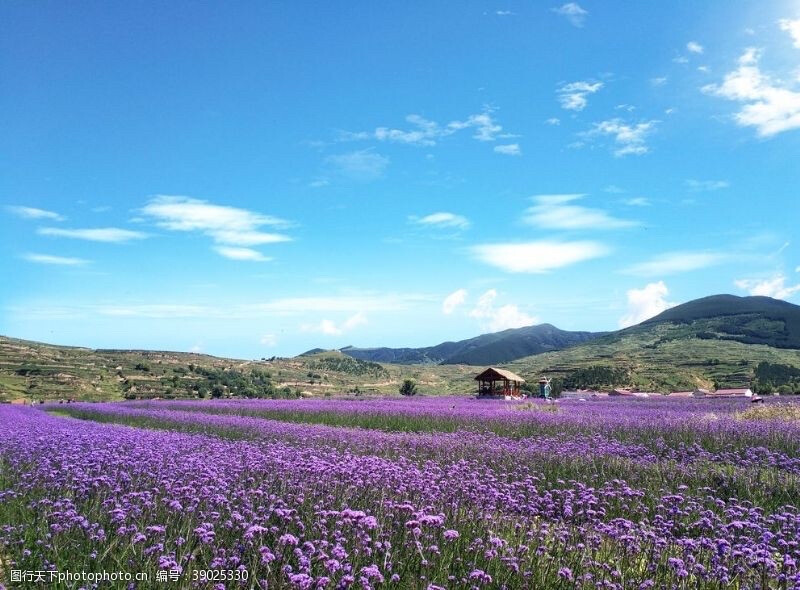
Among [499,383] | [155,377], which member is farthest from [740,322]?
[155,377]

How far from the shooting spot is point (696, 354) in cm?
9650

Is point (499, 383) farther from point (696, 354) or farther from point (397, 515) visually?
point (696, 354)

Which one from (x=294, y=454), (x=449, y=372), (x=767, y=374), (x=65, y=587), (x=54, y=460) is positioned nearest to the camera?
(x=65, y=587)

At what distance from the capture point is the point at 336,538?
14.5 feet

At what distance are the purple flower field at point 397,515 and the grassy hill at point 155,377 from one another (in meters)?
32.4

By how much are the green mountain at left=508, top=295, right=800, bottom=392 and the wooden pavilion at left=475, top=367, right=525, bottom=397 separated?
1836 cm

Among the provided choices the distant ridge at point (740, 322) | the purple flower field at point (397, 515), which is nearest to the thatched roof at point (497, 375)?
the purple flower field at point (397, 515)

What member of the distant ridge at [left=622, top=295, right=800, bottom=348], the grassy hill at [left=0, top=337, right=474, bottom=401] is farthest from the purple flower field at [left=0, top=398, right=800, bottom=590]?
the distant ridge at [left=622, top=295, right=800, bottom=348]

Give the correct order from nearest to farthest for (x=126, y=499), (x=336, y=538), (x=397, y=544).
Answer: (x=336, y=538)
(x=397, y=544)
(x=126, y=499)

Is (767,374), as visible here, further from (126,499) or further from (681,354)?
(126,499)

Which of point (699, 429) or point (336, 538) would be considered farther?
point (699, 429)

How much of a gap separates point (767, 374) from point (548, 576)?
69988 millimetres

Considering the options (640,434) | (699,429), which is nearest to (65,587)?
(640,434)

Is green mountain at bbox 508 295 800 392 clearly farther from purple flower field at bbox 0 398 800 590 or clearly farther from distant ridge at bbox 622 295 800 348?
purple flower field at bbox 0 398 800 590
